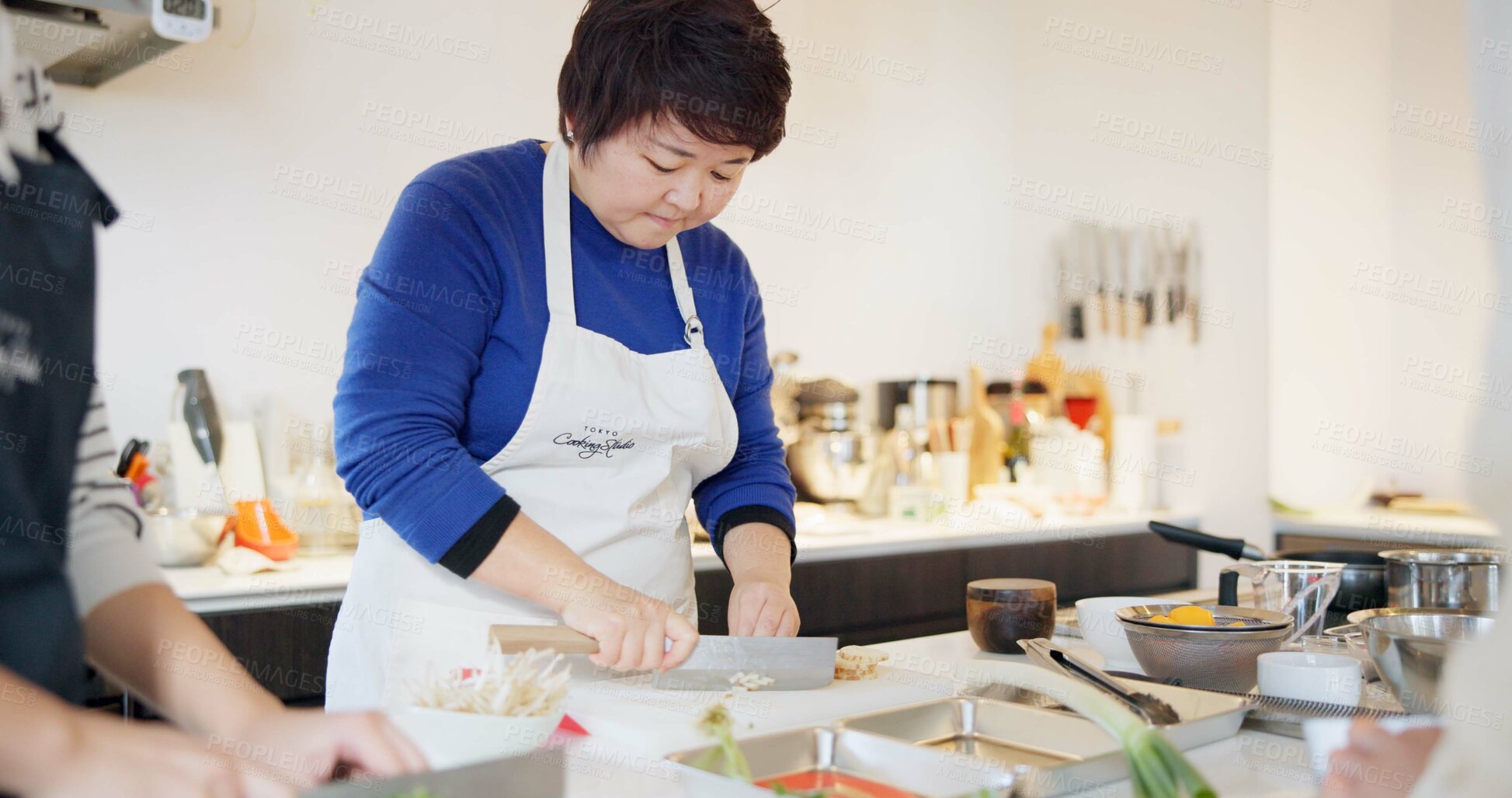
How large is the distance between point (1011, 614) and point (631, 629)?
532 millimetres

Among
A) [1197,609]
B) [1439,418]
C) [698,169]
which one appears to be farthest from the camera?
[1439,418]

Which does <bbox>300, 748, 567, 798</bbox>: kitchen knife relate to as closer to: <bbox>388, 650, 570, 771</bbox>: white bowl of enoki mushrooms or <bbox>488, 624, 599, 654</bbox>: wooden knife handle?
<bbox>388, 650, 570, 771</bbox>: white bowl of enoki mushrooms

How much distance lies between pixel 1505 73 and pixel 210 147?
2471 mm

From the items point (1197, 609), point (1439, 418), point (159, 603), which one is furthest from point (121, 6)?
point (1439, 418)

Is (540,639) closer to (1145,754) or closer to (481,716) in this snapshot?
(481,716)

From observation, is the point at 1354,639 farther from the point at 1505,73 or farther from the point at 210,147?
the point at 210,147

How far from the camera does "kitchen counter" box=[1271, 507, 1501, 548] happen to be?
3.03m

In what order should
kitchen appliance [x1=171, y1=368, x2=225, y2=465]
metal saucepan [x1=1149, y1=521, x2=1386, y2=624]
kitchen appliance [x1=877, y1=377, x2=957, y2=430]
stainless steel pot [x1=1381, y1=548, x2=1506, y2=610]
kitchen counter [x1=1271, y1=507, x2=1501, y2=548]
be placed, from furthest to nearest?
kitchen appliance [x1=877, y1=377, x2=957, y2=430] < kitchen counter [x1=1271, y1=507, x2=1501, y2=548] < kitchen appliance [x1=171, y1=368, x2=225, y2=465] < metal saucepan [x1=1149, y1=521, x2=1386, y2=624] < stainless steel pot [x1=1381, y1=548, x2=1506, y2=610]

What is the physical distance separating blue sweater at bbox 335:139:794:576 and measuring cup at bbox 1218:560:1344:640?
623 mm

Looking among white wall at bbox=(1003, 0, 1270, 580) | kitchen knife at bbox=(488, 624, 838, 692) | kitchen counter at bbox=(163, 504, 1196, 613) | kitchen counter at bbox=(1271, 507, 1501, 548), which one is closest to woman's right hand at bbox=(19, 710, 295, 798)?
kitchen knife at bbox=(488, 624, 838, 692)

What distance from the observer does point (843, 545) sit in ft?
8.83

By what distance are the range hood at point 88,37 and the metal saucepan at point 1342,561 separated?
1.87 meters

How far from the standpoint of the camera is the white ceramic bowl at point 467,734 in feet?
2.85

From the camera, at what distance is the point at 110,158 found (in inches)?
94.2
